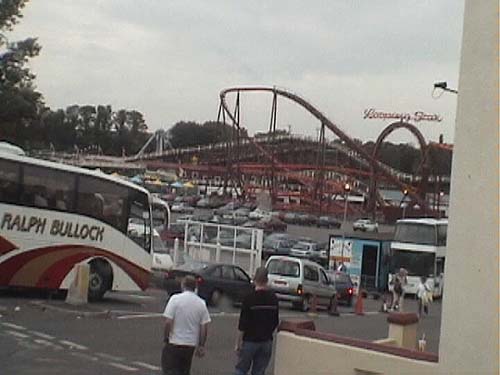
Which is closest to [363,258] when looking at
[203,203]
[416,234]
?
[416,234]

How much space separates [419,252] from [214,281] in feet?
60.2

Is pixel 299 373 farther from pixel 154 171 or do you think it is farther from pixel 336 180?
pixel 154 171

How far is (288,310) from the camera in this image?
1110 inches

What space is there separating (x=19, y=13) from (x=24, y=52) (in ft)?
5.45

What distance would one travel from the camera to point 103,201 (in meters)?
22.2

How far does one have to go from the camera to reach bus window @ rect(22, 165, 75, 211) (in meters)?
20.8

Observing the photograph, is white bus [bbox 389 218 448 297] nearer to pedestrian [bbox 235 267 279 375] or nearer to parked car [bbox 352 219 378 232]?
parked car [bbox 352 219 378 232]

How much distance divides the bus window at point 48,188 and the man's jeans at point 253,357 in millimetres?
12357

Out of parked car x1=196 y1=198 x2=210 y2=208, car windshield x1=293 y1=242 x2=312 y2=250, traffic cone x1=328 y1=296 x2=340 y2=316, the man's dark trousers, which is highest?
parked car x1=196 y1=198 x2=210 y2=208

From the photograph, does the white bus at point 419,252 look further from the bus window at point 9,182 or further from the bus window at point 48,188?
the bus window at point 9,182

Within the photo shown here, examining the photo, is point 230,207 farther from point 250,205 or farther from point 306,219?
point 306,219

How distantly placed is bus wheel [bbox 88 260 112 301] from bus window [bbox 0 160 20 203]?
295cm

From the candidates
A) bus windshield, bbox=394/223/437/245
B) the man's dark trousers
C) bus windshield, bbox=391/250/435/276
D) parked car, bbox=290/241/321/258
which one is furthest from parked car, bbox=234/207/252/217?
the man's dark trousers

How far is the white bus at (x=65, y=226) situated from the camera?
20656mm
